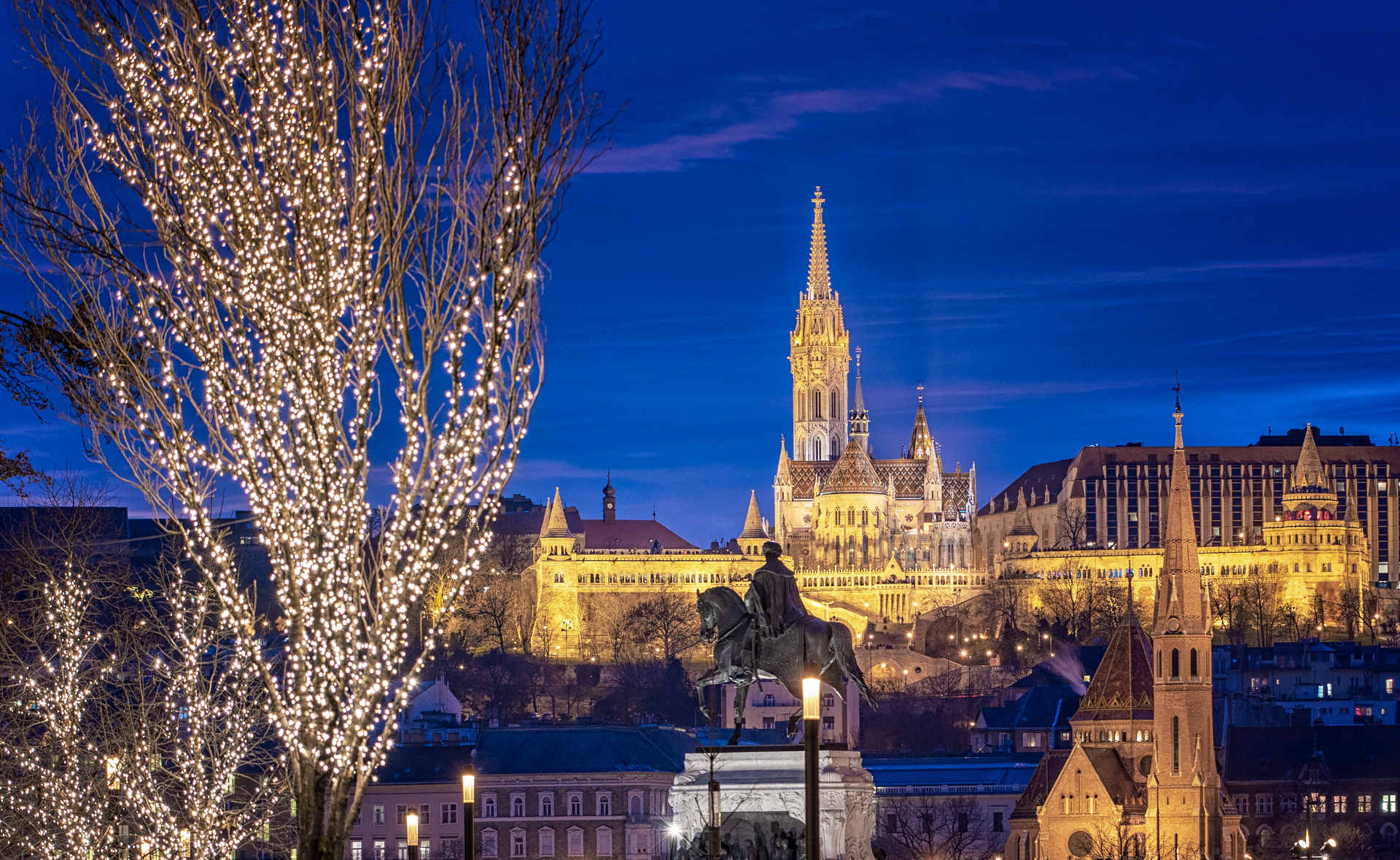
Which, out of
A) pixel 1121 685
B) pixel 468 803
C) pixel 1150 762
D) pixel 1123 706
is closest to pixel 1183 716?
pixel 1150 762

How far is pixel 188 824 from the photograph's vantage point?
36.9 meters

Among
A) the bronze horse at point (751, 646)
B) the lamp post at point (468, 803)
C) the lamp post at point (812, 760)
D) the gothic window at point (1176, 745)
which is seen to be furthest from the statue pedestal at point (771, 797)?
the gothic window at point (1176, 745)

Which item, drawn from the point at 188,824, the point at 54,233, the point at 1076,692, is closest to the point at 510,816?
the point at 1076,692

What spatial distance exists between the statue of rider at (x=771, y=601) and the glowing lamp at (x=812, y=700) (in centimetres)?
1389

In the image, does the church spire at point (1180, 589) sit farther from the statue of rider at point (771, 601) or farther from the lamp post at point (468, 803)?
the lamp post at point (468, 803)

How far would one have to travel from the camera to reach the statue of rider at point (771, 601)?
36.9 meters

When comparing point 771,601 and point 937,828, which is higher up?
point 771,601

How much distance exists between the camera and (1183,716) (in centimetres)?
11975

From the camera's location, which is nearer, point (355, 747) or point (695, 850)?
point (355, 747)

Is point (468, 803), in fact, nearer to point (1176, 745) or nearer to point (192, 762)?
point (192, 762)

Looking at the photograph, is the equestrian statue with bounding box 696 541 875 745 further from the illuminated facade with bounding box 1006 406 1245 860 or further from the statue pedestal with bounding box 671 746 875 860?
the illuminated facade with bounding box 1006 406 1245 860

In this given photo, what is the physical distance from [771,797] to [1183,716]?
87999 mm

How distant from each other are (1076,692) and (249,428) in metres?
129

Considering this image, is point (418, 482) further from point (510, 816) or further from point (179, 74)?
point (510, 816)
